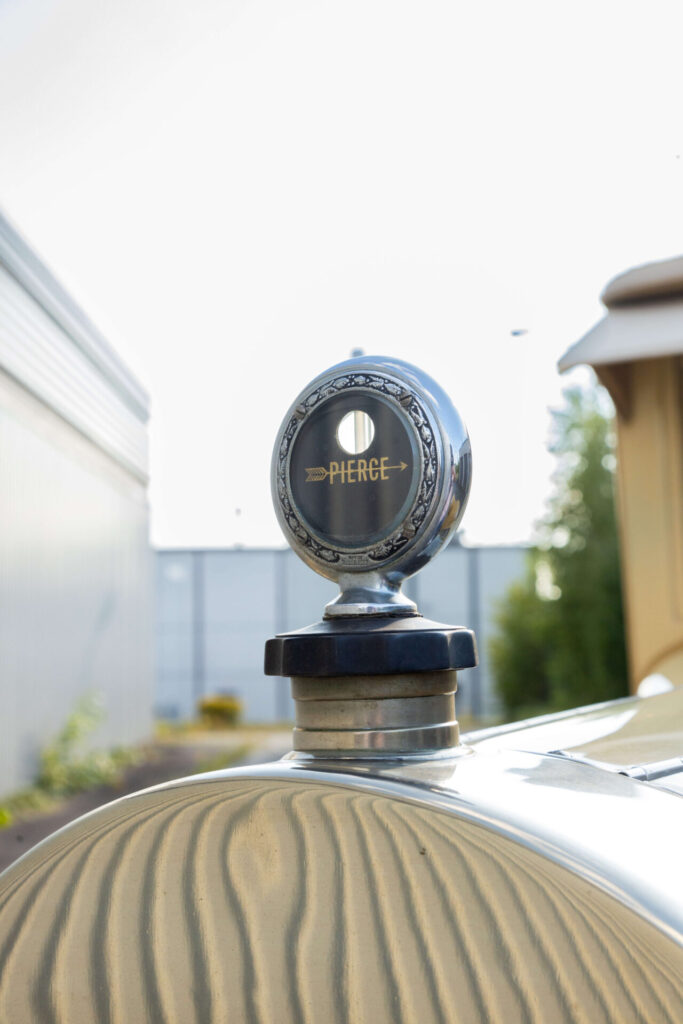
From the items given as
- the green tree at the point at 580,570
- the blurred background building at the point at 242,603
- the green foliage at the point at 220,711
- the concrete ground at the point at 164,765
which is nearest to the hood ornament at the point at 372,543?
the concrete ground at the point at 164,765

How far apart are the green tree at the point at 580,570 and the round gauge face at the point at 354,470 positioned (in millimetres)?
10807

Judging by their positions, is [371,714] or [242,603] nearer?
[371,714]

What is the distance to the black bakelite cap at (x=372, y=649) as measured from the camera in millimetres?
1143

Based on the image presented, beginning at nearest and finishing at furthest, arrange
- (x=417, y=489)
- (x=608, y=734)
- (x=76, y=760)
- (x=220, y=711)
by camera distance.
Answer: (x=417, y=489) → (x=608, y=734) → (x=76, y=760) → (x=220, y=711)

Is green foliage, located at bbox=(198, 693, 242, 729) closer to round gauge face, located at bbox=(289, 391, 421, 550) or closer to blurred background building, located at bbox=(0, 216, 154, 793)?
blurred background building, located at bbox=(0, 216, 154, 793)

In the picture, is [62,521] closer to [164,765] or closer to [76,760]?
[76,760]

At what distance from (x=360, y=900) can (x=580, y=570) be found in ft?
38.1

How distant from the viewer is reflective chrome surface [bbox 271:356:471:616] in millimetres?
1190

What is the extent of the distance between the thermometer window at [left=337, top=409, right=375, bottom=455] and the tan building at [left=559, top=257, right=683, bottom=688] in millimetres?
1609

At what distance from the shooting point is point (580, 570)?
12.3m

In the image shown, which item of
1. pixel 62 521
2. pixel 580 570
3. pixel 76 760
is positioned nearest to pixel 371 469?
pixel 76 760

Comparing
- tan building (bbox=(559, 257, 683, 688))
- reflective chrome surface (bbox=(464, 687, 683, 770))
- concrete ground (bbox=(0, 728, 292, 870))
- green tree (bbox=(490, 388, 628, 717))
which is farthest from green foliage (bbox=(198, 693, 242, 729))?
reflective chrome surface (bbox=(464, 687, 683, 770))

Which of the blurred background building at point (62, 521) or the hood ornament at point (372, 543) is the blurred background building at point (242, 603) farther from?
the hood ornament at point (372, 543)

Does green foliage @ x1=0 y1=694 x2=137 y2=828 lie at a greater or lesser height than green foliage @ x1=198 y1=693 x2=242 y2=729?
greater
